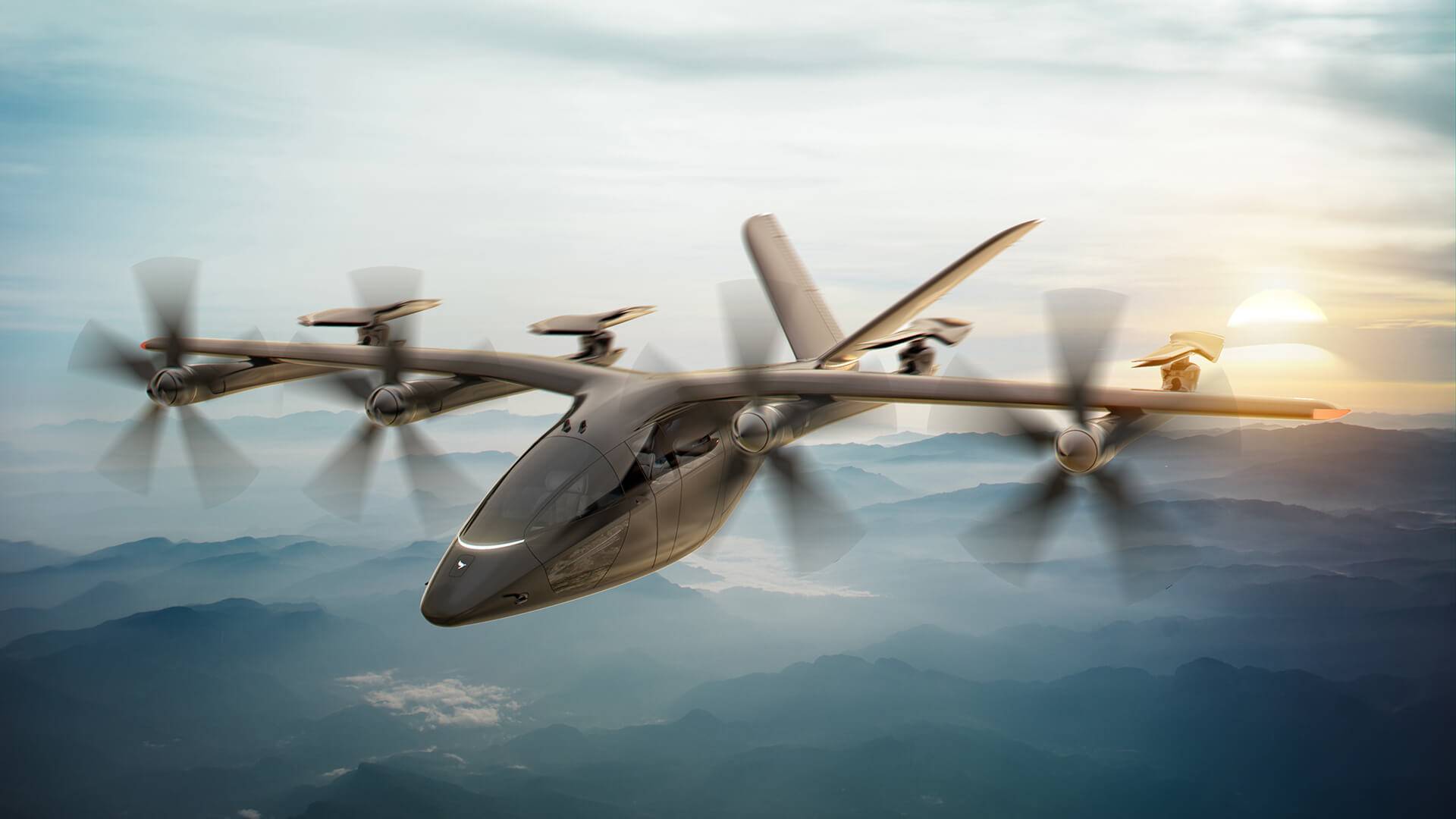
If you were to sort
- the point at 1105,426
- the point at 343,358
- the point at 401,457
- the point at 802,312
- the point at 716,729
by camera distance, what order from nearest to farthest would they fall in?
1. the point at 1105,426
2. the point at 401,457
3. the point at 343,358
4. the point at 802,312
5. the point at 716,729

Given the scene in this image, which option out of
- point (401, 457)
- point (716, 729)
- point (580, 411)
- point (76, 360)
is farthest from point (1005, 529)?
point (716, 729)

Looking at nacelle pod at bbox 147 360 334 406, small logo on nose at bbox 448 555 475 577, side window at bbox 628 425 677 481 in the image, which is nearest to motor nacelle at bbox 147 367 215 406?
nacelle pod at bbox 147 360 334 406

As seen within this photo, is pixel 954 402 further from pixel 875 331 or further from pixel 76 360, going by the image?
pixel 76 360

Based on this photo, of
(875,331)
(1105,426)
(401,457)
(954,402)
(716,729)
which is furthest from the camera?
(716,729)

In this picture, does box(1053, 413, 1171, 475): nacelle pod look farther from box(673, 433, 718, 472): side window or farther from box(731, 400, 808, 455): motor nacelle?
box(673, 433, 718, 472): side window

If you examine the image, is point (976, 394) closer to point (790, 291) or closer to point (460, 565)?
point (460, 565)

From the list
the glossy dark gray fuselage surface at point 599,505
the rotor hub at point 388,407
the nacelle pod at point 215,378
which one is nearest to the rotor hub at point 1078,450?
the glossy dark gray fuselage surface at point 599,505

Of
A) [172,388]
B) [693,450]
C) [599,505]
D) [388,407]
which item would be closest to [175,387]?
[172,388]

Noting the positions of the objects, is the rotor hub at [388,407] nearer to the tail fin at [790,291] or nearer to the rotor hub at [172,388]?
the rotor hub at [172,388]
